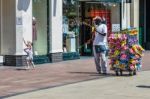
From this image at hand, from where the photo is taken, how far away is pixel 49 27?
23.6 m

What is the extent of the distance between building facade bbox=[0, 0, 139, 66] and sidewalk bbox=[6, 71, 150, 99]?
6.17m

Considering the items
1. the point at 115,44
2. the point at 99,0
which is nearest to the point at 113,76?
the point at 115,44

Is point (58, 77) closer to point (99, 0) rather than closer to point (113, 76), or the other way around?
point (113, 76)

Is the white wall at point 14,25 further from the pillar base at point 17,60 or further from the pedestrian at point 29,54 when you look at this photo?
the pedestrian at point 29,54

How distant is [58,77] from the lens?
17266 millimetres

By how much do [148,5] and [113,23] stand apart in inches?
274

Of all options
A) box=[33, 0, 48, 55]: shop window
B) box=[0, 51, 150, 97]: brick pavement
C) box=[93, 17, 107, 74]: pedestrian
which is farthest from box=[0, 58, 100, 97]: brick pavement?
box=[33, 0, 48, 55]: shop window

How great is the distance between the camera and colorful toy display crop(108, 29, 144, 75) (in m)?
17.4

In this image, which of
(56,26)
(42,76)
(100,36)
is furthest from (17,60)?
(100,36)

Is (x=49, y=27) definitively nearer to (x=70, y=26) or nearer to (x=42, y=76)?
(x=70, y=26)

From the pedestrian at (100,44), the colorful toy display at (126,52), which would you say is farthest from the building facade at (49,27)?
the colorful toy display at (126,52)

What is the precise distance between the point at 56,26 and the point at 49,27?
1.18 feet

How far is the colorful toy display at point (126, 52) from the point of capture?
1742cm

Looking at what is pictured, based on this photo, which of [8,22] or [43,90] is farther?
[8,22]
